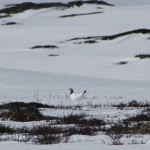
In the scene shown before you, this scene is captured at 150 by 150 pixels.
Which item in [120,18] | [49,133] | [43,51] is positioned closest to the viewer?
[49,133]

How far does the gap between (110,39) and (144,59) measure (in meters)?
10.3

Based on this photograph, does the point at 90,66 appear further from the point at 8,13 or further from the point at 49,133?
the point at 8,13

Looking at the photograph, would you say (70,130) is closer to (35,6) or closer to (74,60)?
(74,60)

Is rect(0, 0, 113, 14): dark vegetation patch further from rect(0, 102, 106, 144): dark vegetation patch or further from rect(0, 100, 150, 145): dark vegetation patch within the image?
rect(0, 100, 150, 145): dark vegetation patch

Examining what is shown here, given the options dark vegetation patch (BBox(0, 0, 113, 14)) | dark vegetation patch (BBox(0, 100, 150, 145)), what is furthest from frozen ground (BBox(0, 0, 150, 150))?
dark vegetation patch (BBox(0, 0, 113, 14))

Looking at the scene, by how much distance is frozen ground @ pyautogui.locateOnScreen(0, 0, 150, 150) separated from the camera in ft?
61.5

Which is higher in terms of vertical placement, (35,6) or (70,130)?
(70,130)

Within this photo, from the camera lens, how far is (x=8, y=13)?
7706cm

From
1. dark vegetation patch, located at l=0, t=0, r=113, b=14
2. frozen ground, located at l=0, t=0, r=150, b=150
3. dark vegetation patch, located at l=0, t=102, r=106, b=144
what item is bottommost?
dark vegetation patch, located at l=0, t=0, r=113, b=14

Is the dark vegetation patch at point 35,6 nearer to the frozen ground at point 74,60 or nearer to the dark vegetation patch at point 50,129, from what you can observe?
the frozen ground at point 74,60

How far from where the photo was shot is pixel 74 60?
34.8 m

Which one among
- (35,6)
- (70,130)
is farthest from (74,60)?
(35,6)

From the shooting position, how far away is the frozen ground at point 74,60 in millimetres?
18750

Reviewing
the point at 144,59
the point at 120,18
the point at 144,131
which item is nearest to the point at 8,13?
the point at 120,18
